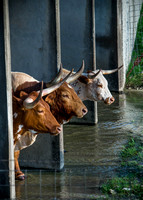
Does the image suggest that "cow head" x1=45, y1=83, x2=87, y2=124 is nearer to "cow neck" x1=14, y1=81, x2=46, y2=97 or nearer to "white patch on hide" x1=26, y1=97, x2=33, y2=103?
"cow neck" x1=14, y1=81, x2=46, y2=97

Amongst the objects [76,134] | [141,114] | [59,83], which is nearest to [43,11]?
[59,83]

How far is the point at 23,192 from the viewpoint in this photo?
5781 millimetres

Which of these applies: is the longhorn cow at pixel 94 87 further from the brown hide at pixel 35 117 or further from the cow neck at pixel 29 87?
the brown hide at pixel 35 117

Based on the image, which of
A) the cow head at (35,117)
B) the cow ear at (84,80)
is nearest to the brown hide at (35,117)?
the cow head at (35,117)

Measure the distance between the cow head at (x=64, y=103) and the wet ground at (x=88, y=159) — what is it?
0.79 metres

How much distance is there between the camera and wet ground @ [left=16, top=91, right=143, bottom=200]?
5793 mm

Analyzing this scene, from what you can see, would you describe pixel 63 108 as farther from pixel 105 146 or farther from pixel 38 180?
pixel 105 146

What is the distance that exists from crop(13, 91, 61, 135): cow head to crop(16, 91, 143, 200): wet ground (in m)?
0.57

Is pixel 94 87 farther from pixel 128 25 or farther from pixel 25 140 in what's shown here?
pixel 128 25

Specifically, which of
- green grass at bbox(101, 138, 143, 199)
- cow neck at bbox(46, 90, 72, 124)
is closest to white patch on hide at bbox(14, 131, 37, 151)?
cow neck at bbox(46, 90, 72, 124)

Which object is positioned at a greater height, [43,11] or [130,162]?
[43,11]

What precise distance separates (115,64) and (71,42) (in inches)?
137

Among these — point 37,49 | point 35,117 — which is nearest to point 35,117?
point 35,117

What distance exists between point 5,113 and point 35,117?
2.72ft
